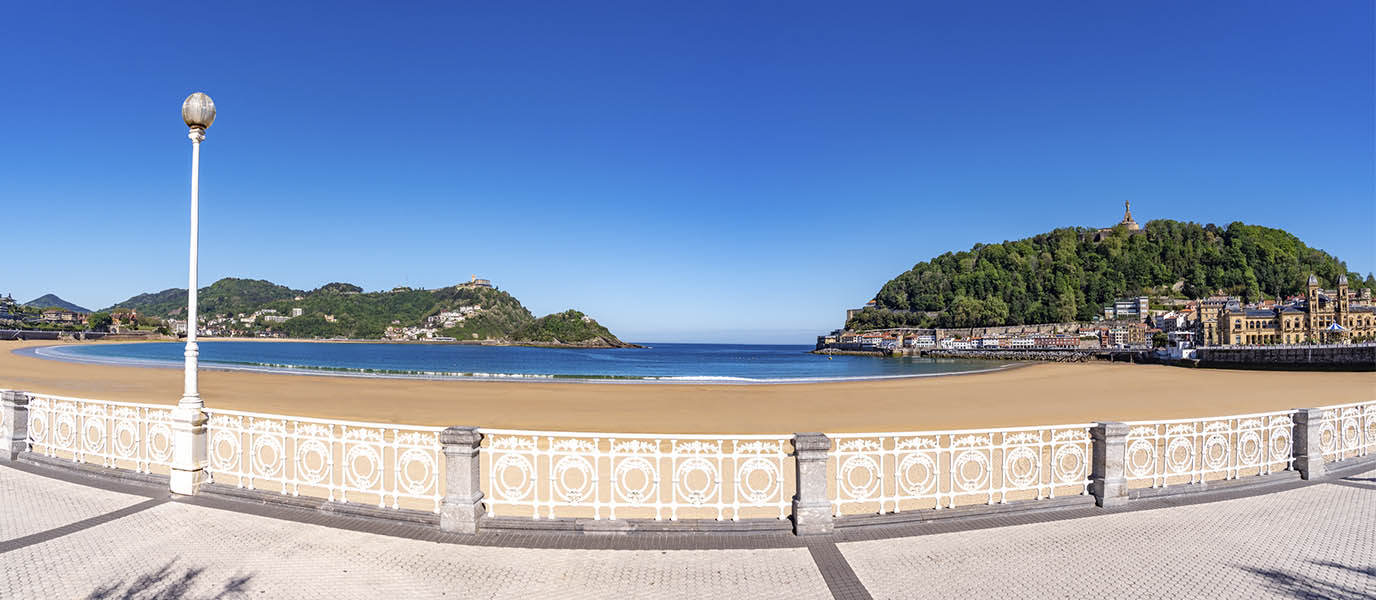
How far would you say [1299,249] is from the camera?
153 metres

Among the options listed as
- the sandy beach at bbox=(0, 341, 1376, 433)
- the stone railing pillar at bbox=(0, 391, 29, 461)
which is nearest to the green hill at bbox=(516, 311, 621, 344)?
the sandy beach at bbox=(0, 341, 1376, 433)

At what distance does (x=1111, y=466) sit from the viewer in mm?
6484

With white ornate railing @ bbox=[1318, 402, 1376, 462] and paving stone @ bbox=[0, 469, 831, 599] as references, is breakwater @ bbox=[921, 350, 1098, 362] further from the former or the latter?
paving stone @ bbox=[0, 469, 831, 599]

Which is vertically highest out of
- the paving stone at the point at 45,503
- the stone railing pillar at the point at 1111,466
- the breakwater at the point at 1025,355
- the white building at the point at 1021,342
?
the stone railing pillar at the point at 1111,466

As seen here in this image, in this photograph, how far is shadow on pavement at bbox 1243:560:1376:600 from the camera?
4.40m

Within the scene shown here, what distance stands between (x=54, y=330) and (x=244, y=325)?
4723 cm

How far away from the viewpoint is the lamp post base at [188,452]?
268 inches

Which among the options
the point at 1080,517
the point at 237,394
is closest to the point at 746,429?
the point at 1080,517

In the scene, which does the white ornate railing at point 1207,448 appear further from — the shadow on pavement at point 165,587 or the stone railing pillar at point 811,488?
the shadow on pavement at point 165,587

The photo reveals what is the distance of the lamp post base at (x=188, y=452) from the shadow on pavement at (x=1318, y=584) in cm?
1031

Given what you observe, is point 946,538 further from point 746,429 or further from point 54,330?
point 54,330

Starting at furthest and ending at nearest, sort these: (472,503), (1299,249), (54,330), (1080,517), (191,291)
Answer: (1299,249) < (54,330) < (191,291) < (1080,517) < (472,503)

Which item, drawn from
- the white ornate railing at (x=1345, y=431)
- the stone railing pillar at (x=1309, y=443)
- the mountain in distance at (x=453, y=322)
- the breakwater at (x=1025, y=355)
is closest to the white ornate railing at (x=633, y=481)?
the stone railing pillar at (x=1309, y=443)

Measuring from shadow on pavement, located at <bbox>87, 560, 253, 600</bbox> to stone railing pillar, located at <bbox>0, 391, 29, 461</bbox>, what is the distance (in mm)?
6245
